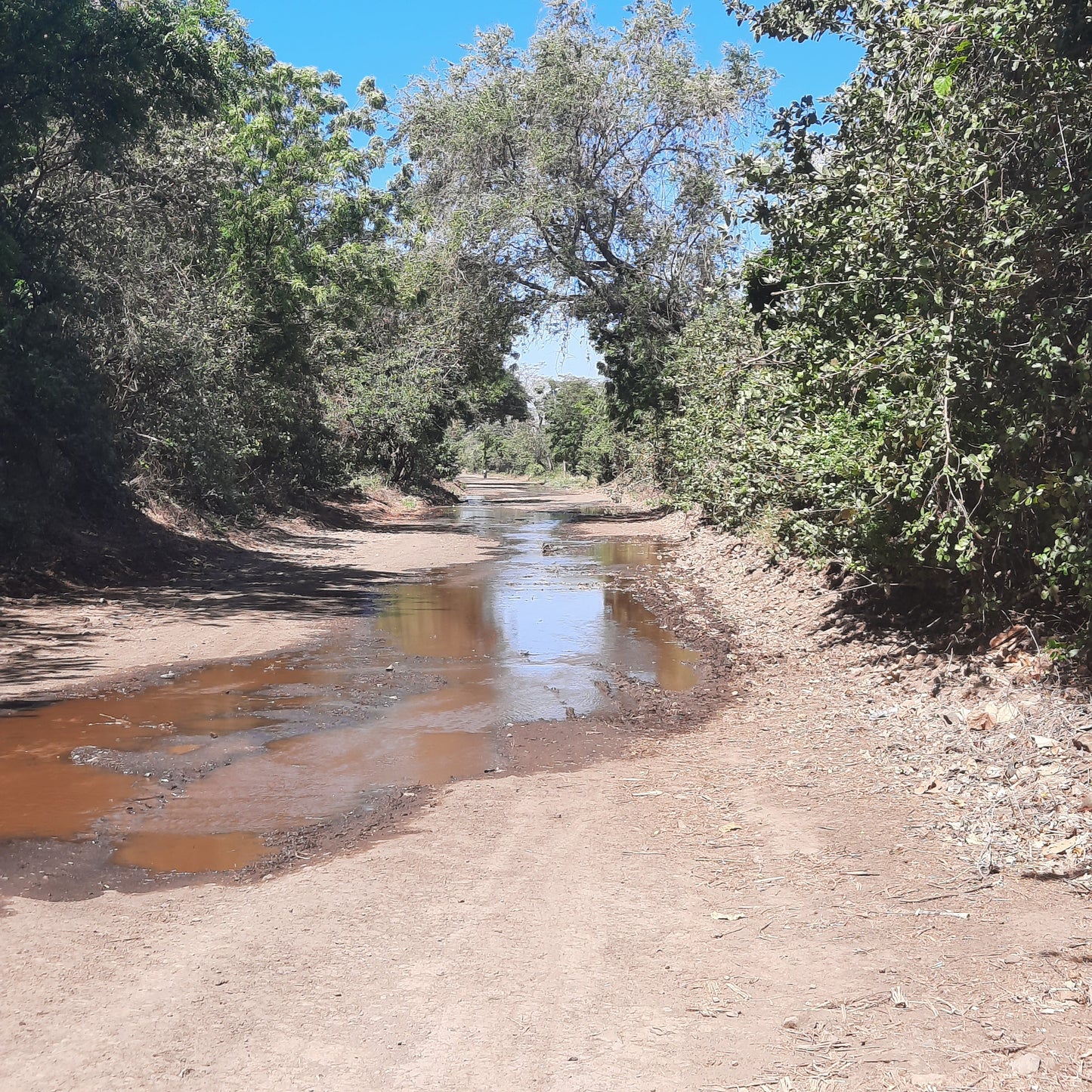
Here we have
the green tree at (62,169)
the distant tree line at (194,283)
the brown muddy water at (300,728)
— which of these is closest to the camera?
the brown muddy water at (300,728)

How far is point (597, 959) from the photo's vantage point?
4.06m

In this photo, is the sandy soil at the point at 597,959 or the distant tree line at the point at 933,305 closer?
the sandy soil at the point at 597,959

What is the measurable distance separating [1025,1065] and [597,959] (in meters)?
1.60

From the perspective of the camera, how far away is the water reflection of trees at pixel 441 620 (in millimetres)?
11477

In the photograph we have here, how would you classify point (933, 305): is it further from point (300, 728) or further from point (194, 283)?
point (194, 283)

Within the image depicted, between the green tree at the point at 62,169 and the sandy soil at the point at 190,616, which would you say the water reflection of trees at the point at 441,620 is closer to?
the sandy soil at the point at 190,616

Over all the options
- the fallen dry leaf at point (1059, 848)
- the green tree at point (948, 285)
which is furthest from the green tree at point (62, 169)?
the fallen dry leaf at point (1059, 848)

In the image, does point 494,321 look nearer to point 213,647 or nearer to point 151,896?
point 213,647

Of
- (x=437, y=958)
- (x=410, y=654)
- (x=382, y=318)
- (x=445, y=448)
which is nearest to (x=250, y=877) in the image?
(x=437, y=958)

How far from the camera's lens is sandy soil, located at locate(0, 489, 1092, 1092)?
3.30 meters

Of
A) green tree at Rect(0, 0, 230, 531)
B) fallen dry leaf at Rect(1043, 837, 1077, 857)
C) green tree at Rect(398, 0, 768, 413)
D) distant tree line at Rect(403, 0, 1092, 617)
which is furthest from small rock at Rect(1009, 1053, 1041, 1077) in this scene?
green tree at Rect(398, 0, 768, 413)

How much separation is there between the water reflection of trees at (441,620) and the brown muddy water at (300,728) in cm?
5

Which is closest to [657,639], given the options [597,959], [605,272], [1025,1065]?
[597,959]

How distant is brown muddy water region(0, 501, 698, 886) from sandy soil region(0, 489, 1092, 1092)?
2.69 ft
